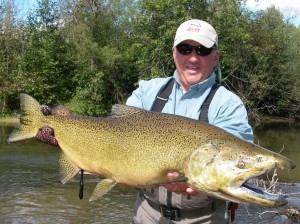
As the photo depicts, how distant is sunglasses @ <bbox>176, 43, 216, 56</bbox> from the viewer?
360 centimetres

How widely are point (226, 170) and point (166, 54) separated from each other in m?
31.8

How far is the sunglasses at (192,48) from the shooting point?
11.8 feet

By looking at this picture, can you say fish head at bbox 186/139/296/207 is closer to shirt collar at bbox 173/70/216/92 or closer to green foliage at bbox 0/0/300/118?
shirt collar at bbox 173/70/216/92

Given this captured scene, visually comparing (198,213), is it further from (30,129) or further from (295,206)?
(295,206)

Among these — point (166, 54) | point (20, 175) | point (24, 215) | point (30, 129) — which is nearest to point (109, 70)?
point (166, 54)

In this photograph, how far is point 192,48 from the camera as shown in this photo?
3611 mm

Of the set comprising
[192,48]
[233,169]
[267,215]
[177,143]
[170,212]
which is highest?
[192,48]

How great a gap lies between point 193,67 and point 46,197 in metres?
9.39

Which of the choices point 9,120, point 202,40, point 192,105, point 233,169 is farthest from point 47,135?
point 9,120

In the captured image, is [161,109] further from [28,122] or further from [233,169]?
[28,122]

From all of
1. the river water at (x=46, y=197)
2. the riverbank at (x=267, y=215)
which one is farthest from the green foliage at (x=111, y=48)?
the riverbank at (x=267, y=215)

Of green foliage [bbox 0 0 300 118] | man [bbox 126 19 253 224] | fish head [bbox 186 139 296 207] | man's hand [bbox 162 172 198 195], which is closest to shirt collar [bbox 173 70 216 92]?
man [bbox 126 19 253 224]

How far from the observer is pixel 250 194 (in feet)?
9.02

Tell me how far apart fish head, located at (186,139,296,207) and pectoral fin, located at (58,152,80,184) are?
1.26 metres
